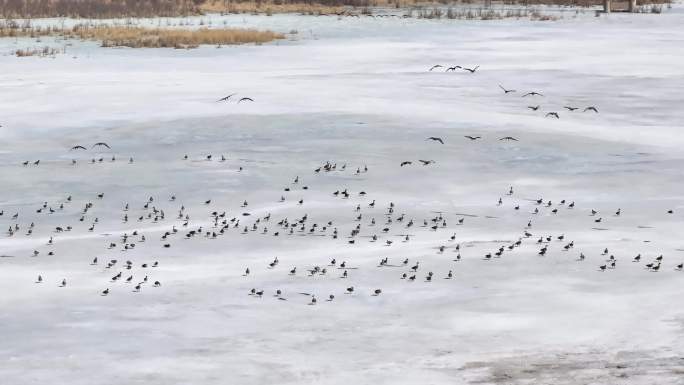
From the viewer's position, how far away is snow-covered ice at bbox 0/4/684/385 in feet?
34.9

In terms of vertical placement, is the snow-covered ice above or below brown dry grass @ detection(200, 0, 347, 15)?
above

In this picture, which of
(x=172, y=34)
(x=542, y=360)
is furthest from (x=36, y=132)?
(x=172, y=34)

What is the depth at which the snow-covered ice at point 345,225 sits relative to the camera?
1065cm

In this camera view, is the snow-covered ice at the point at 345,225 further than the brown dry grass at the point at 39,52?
No

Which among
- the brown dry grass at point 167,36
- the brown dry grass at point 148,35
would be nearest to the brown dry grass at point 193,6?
the brown dry grass at point 148,35

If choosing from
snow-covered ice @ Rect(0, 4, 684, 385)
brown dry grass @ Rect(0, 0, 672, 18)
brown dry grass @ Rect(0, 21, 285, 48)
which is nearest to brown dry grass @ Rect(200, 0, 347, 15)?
brown dry grass @ Rect(0, 0, 672, 18)

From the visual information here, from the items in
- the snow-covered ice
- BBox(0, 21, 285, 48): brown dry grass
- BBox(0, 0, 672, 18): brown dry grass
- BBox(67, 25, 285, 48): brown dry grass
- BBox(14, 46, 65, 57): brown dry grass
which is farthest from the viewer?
BBox(0, 0, 672, 18): brown dry grass

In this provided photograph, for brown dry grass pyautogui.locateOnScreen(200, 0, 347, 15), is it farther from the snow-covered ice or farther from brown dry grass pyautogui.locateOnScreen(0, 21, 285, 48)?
the snow-covered ice

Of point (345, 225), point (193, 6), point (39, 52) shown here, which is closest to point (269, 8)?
point (193, 6)

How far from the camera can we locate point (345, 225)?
53.7 feet

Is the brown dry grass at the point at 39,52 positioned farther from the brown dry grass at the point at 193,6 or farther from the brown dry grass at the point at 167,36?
the brown dry grass at the point at 193,6

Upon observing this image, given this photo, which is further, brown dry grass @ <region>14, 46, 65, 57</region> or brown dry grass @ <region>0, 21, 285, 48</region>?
brown dry grass @ <region>0, 21, 285, 48</region>

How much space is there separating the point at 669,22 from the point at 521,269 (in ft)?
149

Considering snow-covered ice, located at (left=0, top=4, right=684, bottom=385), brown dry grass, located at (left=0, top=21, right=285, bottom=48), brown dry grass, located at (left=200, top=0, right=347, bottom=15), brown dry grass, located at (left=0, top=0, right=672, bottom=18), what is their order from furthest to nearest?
brown dry grass, located at (left=200, top=0, right=347, bottom=15)
brown dry grass, located at (left=0, top=0, right=672, bottom=18)
brown dry grass, located at (left=0, top=21, right=285, bottom=48)
snow-covered ice, located at (left=0, top=4, right=684, bottom=385)
